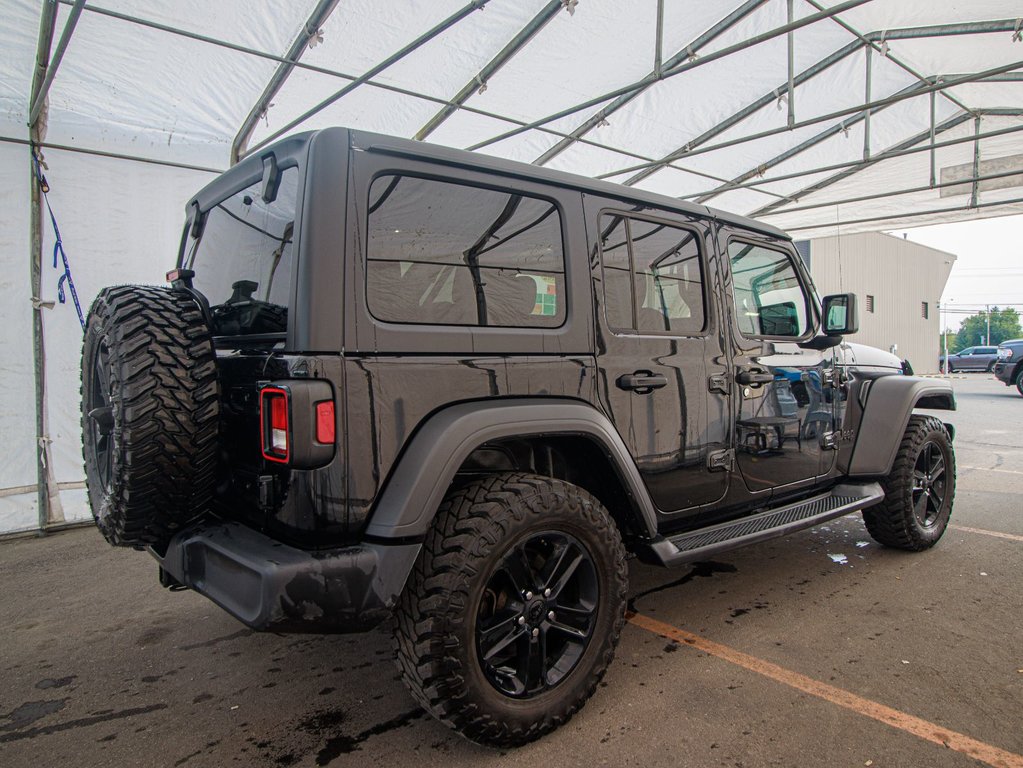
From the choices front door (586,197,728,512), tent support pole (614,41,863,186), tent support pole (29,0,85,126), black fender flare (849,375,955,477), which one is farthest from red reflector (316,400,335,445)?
tent support pole (614,41,863,186)

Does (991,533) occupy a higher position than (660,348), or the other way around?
(660,348)

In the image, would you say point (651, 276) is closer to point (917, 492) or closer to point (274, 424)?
point (274, 424)

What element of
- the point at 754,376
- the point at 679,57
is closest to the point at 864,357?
the point at 754,376

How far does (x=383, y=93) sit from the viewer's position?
5.98m

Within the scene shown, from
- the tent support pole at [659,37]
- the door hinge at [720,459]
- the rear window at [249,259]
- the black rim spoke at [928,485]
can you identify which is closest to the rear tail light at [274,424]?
the rear window at [249,259]

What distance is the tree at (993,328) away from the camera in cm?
8394

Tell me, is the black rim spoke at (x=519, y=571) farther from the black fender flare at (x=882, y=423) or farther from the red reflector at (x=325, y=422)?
the black fender flare at (x=882, y=423)

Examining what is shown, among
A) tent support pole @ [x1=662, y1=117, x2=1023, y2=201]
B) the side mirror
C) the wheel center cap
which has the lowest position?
the wheel center cap

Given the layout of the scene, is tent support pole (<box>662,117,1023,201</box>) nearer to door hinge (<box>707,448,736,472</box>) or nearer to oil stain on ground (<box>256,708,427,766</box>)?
door hinge (<box>707,448,736,472</box>)

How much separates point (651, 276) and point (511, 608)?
1495 mm

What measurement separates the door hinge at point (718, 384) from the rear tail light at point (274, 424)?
6.04ft

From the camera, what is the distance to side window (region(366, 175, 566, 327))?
78.1 inches

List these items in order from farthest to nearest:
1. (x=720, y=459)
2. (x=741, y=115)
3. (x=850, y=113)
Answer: (x=741, y=115), (x=850, y=113), (x=720, y=459)

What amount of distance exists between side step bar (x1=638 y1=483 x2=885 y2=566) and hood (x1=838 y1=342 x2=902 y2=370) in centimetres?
72
